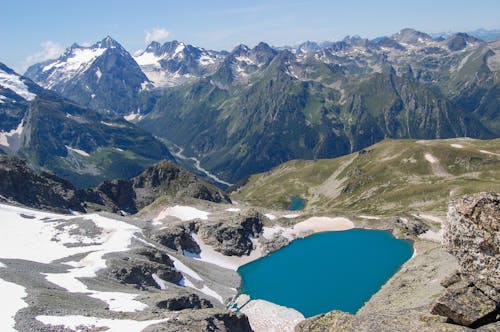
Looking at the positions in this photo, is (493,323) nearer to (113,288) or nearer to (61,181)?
(113,288)

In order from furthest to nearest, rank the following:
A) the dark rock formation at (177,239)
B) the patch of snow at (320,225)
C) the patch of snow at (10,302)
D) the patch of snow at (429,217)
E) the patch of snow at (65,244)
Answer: the patch of snow at (429,217) → the patch of snow at (320,225) → the dark rock formation at (177,239) → the patch of snow at (65,244) → the patch of snow at (10,302)

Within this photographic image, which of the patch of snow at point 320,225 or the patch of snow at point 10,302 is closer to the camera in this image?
the patch of snow at point 10,302

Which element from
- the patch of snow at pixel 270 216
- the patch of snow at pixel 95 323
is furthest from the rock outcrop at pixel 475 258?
the patch of snow at pixel 270 216

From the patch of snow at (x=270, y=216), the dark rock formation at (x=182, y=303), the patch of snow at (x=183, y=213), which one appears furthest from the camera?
the patch of snow at (x=270, y=216)

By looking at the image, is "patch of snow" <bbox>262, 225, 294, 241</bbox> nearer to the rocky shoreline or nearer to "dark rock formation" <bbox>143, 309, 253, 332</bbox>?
the rocky shoreline

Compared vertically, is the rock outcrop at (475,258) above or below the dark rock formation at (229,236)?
above

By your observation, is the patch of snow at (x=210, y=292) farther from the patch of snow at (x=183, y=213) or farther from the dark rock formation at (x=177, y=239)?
the patch of snow at (x=183, y=213)

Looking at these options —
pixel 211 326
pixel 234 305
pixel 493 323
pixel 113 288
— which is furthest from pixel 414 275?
pixel 493 323
